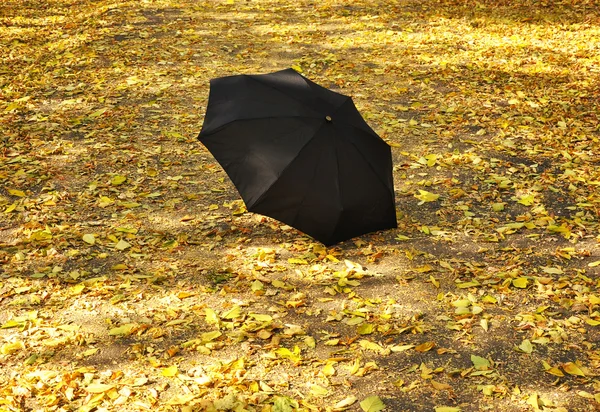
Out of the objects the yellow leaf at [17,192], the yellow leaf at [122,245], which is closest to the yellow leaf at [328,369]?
the yellow leaf at [122,245]

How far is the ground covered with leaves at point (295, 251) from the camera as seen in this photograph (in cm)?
329

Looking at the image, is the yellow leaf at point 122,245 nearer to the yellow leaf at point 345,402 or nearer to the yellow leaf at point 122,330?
the yellow leaf at point 122,330

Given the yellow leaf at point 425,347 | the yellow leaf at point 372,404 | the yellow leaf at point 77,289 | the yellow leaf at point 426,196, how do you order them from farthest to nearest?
the yellow leaf at point 426,196 → the yellow leaf at point 77,289 → the yellow leaf at point 425,347 → the yellow leaf at point 372,404

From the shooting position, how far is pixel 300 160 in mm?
4227

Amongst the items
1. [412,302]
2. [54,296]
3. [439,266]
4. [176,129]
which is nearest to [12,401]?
[54,296]

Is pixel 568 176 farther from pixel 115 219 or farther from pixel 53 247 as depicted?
pixel 53 247

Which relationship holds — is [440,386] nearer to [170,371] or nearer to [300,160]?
[170,371]

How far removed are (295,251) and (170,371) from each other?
1.44 metres

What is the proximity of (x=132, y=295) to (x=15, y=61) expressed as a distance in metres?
5.28

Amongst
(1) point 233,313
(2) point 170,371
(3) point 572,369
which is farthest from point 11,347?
(3) point 572,369

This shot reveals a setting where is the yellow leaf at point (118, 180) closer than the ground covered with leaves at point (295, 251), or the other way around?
the ground covered with leaves at point (295, 251)

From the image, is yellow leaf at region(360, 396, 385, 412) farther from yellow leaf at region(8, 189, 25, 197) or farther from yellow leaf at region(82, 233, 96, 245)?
yellow leaf at region(8, 189, 25, 197)

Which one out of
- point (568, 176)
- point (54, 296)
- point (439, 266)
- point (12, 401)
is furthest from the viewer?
point (568, 176)

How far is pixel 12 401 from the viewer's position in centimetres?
301
